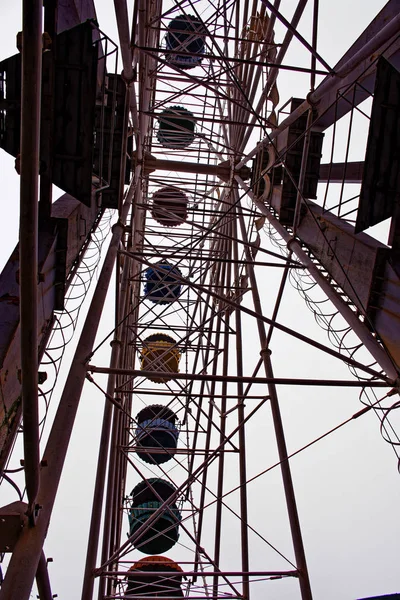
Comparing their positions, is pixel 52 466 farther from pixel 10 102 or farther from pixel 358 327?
pixel 10 102

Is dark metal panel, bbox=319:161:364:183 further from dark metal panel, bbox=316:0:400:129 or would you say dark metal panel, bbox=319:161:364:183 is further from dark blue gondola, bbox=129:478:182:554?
dark blue gondola, bbox=129:478:182:554

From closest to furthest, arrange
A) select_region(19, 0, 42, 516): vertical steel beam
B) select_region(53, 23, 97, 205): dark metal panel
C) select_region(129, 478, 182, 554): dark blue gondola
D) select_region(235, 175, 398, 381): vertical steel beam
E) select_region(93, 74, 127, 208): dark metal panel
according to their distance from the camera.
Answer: select_region(19, 0, 42, 516): vertical steel beam → select_region(235, 175, 398, 381): vertical steel beam → select_region(53, 23, 97, 205): dark metal panel → select_region(93, 74, 127, 208): dark metal panel → select_region(129, 478, 182, 554): dark blue gondola

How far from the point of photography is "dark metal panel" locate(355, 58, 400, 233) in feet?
28.8

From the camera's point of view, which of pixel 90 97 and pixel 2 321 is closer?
pixel 2 321

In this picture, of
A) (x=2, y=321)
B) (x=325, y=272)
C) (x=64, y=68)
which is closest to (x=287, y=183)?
(x=325, y=272)

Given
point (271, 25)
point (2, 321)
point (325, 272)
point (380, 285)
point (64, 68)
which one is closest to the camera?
point (2, 321)

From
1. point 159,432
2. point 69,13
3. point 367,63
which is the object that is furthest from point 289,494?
point 159,432

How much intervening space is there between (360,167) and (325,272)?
7.79ft

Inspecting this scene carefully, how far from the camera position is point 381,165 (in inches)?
361

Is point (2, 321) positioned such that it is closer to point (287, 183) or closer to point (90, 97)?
point (90, 97)

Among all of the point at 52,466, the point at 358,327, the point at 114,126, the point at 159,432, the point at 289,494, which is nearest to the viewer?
the point at 52,466

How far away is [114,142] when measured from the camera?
11648mm

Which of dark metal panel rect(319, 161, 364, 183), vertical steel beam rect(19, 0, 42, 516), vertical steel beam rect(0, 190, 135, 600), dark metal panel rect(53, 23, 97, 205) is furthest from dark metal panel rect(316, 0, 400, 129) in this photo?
vertical steel beam rect(19, 0, 42, 516)

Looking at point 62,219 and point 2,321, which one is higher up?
point 62,219
